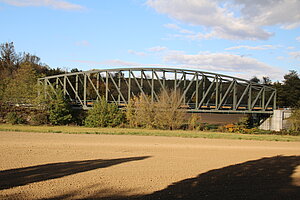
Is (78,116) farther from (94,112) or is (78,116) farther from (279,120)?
(279,120)

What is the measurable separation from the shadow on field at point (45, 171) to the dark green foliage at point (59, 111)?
Result: 1272 inches

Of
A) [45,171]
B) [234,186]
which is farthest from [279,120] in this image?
[45,171]

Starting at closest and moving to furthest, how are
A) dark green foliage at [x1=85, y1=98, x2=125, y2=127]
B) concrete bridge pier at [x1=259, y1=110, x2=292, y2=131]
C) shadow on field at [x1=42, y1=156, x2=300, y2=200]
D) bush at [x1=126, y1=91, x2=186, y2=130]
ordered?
shadow on field at [x1=42, y1=156, x2=300, y2=200], bush at [x1=126, y1=91, x2=186, y2=130], dark green foliage at [x1=85, y1=98, x2=125, y2=127], concrete bridge pier at [x1=259, y1=110, x2=292, y2=131]

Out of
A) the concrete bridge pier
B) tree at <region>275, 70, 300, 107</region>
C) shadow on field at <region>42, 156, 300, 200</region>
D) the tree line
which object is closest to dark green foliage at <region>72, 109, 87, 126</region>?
the tree line

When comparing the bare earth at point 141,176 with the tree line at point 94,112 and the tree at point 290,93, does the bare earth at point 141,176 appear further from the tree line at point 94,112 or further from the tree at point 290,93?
the tree at point 290,93

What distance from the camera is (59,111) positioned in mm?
47062

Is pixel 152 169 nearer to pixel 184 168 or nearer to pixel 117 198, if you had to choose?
pixel 184 168

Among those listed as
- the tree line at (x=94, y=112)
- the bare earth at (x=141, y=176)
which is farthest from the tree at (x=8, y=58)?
the bare earth at (x=141, y=176)

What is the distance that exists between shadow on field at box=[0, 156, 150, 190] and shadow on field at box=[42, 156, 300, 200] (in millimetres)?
2744

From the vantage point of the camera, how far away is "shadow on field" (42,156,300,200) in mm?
10109

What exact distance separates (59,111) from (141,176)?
37.3 meters

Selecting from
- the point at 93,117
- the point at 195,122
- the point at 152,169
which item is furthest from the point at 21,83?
the point at 152,169

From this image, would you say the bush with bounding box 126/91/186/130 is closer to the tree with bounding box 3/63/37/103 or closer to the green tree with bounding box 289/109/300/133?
the green tree with bounding box 289/109/300/133

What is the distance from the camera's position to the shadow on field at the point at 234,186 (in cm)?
1011
